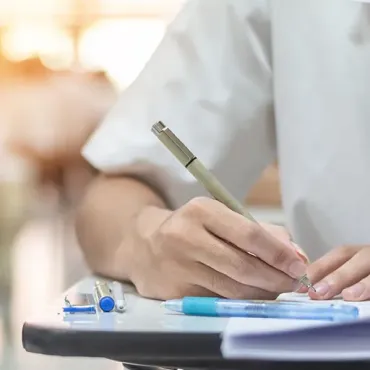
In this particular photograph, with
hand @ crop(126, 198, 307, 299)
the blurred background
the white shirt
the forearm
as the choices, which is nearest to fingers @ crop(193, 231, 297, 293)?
hand @ crop(126, 198, 307, 299)

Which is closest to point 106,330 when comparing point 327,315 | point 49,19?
point 327,315

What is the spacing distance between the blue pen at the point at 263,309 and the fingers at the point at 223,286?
45 millimetres

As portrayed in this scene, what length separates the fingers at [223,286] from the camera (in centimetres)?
44

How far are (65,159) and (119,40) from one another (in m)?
0.63

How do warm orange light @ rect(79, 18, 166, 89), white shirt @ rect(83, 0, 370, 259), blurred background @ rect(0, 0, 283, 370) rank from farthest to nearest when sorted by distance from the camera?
warm orange light @ rect(79, 18, 166, 89)
blurred background @ rect(0, 0, 283, 370)
white shirt @ rect(83, 0, 370, 259)

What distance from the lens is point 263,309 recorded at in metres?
0.38

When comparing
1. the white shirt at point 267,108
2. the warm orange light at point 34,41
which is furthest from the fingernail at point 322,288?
the warm orange light at point 34,41

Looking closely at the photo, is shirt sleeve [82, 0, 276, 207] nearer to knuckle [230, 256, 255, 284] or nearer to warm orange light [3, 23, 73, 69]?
knuckle [230, 256, 255, 284]

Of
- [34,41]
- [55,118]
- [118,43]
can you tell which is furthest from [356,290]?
[34,41]

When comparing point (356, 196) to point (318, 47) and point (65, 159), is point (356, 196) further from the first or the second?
point (65, 159)

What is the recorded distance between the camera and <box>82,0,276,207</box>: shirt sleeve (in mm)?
701

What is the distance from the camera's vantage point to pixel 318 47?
0.72 metres

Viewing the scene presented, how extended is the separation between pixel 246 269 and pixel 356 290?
0.21 ft

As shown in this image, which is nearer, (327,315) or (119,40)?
(327,315)
